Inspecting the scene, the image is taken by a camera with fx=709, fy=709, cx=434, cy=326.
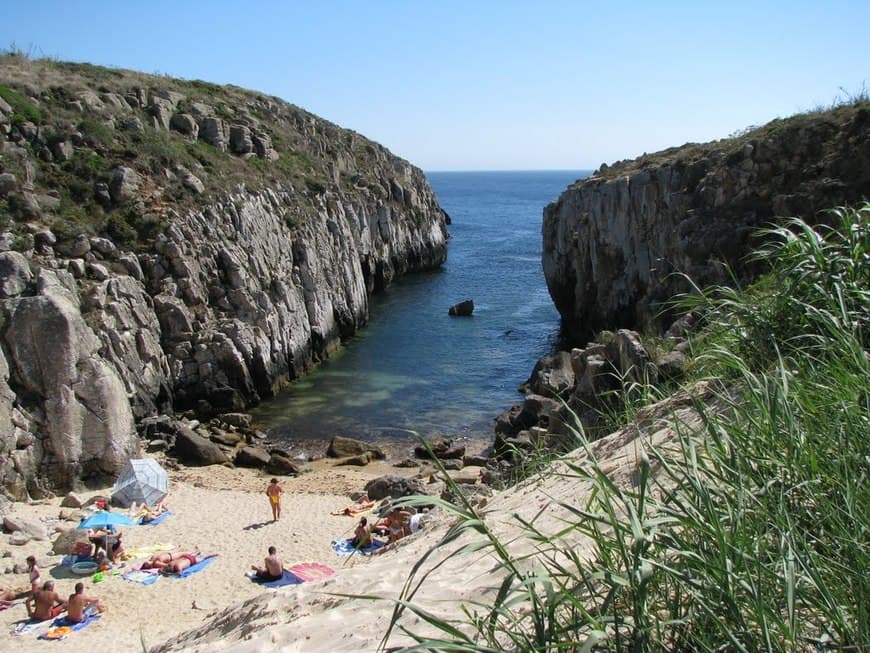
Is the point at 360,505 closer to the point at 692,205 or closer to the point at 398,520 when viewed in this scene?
the point at 398,520

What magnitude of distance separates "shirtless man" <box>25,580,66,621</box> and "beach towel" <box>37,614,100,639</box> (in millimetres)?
210

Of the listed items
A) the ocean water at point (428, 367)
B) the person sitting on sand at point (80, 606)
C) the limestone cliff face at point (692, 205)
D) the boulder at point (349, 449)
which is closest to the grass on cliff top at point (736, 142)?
the limestone cliff face at point (692, 205)

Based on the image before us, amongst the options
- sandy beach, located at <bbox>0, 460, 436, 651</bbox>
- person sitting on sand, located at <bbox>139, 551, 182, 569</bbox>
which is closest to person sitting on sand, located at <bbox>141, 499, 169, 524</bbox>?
sandy beach, located at <bbox>0, 460, 436, 651</bbox>

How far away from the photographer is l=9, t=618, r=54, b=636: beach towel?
13047 millimetres

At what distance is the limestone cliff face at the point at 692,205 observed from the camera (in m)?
28.0

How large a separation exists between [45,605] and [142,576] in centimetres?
227

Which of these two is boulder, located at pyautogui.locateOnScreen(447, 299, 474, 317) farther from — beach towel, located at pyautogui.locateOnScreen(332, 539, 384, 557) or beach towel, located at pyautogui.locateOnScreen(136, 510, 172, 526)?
beach towel, located at pyautogui.locateOnScreen(332, 539, 384, 557)

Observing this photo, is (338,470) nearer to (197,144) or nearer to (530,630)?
(530,630)

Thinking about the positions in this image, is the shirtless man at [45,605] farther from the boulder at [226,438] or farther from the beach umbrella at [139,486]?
the boulder at [226,438]

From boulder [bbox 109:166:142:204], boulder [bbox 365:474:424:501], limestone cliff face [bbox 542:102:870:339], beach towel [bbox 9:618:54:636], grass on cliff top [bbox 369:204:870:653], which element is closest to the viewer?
grass on cliff top [bbox 369:204:870:653]

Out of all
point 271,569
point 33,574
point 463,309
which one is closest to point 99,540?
point 33,574

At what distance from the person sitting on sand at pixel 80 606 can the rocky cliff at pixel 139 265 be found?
24.1ft

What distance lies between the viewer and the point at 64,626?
13203mm

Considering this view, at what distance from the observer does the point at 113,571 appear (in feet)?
51.6
